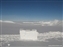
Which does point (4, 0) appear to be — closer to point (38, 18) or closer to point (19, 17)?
point (19, 17)

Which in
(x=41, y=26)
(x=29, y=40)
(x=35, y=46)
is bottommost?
(x=35, y=46)

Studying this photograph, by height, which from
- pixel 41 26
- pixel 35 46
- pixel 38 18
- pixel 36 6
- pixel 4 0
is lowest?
pixel 35 46

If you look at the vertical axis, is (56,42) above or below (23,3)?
below

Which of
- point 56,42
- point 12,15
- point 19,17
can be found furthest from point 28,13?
point 56,42

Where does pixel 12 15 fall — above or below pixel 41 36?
above

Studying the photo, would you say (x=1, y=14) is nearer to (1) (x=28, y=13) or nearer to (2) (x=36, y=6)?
(1) (x=28, y=13)

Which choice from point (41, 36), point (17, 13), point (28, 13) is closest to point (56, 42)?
point (41, 36)
